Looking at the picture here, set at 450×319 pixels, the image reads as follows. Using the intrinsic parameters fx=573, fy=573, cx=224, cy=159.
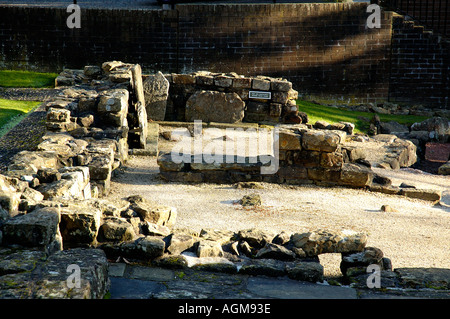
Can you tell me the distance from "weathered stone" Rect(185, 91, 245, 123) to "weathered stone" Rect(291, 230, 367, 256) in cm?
819

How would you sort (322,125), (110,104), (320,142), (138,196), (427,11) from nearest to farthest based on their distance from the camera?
(138,196), (320,142), (110,104), (322,125), (427,11)

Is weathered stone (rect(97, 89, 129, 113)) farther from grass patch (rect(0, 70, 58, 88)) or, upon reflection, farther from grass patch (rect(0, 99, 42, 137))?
grass patch (rect(0, 70, 58, 88))

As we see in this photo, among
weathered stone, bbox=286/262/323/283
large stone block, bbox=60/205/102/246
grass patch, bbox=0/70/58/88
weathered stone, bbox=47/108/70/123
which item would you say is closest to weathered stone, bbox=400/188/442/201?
weathered stone, bbox=286/262/323/283

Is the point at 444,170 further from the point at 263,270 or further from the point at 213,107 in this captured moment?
the point at 263,270

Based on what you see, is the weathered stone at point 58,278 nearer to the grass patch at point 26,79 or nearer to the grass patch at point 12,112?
the grass patch at point 12,112

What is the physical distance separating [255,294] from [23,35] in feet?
51.3

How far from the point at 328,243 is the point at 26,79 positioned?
13.4 m

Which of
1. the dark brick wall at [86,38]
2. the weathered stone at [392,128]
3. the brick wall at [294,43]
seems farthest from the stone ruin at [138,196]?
the brick wall at [294,43]

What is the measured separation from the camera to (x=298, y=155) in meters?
9.16

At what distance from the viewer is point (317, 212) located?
7633 mm

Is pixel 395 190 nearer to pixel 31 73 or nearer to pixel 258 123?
pixel 258 123

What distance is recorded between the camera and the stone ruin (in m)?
4.06

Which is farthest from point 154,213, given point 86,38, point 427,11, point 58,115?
point 427,11

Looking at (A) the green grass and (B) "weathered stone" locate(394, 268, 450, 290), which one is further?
(A) the green grass
